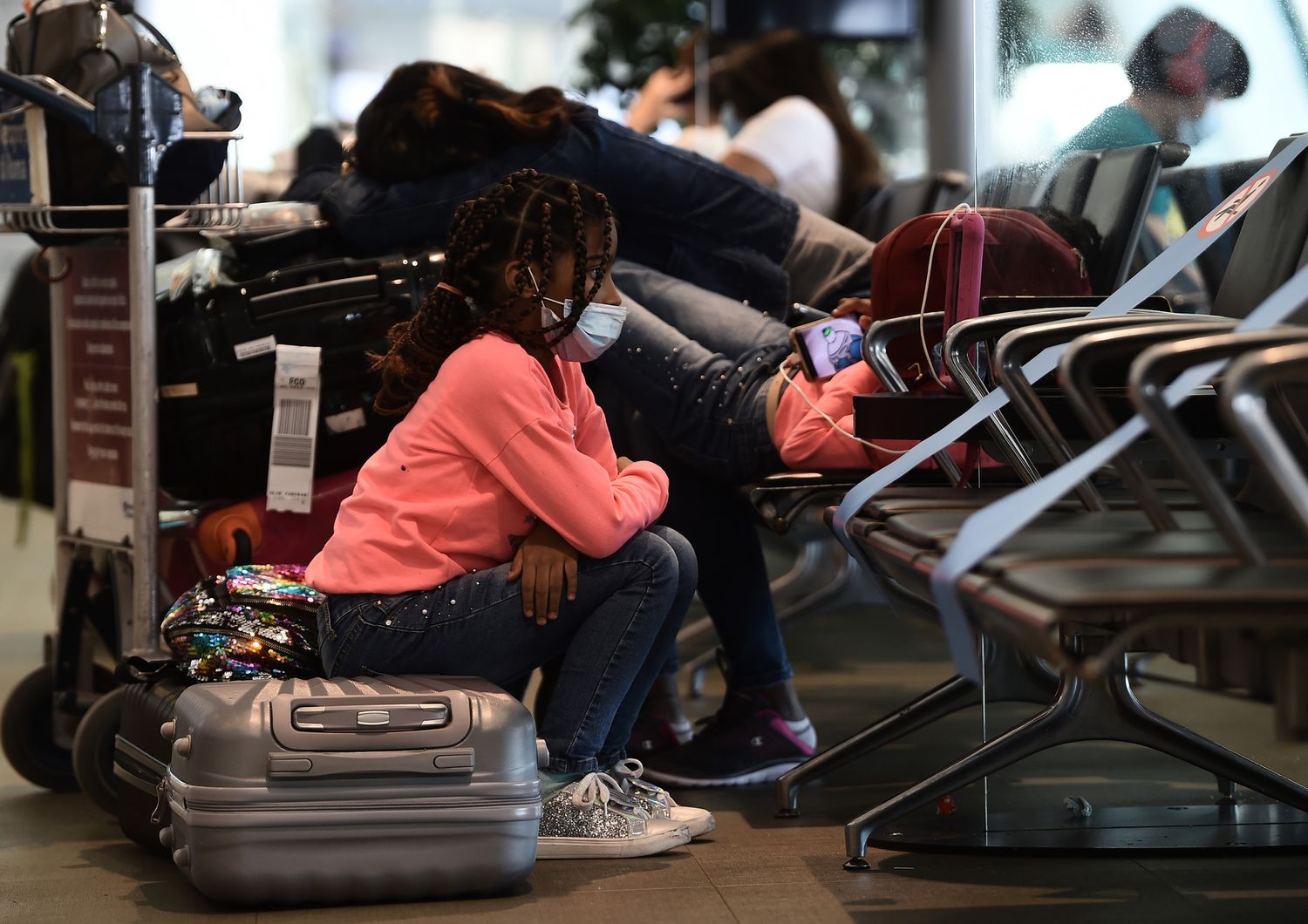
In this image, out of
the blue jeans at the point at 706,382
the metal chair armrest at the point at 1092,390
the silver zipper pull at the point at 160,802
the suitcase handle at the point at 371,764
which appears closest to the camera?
the metal chair armrest at the point at 1092,390

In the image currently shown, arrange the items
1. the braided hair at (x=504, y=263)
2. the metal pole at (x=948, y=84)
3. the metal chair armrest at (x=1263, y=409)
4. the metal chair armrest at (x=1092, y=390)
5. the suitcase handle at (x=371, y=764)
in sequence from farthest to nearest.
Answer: the metal pole at (x=948, y=84) < the braided hair at (x=504, y=263) < the suitcase handle at (x=371, y=764) < the metal chair armrest at (x=1092, y=390) < the metal chair armrest at (x=1263, y=409)

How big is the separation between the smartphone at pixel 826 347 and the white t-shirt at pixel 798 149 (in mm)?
2061

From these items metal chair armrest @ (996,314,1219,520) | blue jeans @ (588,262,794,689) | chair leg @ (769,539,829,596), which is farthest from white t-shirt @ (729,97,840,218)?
metal chair armrest @ (996,314,1219,520)

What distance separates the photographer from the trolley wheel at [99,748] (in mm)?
2479

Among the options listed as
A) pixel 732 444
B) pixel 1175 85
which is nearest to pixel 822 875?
pixel 732 444

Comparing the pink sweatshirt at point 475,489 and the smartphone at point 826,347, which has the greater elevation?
the smartphone at point 826,347

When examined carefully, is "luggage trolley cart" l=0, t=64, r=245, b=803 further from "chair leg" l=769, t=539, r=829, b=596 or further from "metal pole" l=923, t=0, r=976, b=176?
"metal pole" l=923, t=0, r=976, b=176

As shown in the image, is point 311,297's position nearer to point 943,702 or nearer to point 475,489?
point 475,489

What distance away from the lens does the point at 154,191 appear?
255cm

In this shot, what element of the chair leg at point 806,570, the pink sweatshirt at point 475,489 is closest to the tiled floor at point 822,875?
the pink sweatshirt at point 475,489

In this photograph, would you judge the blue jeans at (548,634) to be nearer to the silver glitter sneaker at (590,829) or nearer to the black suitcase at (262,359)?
the silver glitter sneaker at (590,829)

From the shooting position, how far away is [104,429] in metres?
2.81

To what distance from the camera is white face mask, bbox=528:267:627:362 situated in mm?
2217

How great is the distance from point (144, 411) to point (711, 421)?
88 cm
